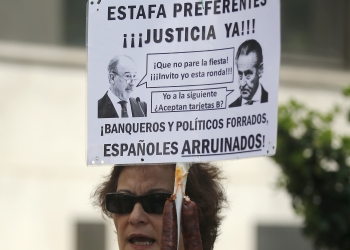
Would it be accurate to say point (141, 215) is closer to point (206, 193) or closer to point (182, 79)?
point (206, 193)

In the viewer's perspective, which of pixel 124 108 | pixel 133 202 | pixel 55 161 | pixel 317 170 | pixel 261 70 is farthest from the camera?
pixel 55 161

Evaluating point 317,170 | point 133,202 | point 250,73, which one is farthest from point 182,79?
point 317,170

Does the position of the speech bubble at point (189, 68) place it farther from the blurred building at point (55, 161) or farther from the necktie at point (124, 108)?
the blurred building at point (55, 161)

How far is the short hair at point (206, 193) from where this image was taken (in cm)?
371

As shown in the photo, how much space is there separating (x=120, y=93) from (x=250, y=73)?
57 cm

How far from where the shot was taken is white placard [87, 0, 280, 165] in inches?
125

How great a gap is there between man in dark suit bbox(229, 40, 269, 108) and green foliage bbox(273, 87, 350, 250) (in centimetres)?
307

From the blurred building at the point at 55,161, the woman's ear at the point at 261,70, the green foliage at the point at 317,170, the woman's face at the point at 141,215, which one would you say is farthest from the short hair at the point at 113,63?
the blurred building at the point at 55,161

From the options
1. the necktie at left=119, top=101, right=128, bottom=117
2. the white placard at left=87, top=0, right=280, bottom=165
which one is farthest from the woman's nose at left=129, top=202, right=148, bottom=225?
the necktie at left=119, top=101, right=128, bottom=117

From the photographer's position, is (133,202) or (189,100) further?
(133,202)

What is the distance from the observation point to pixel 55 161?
346 inches

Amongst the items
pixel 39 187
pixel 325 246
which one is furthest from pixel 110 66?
pixel 39 187

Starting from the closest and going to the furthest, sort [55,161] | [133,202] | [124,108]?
[124,108] < [133,202] < [55,161]

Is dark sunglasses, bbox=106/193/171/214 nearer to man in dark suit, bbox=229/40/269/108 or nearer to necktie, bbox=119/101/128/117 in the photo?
necktie, bbox=119/101/128/117
